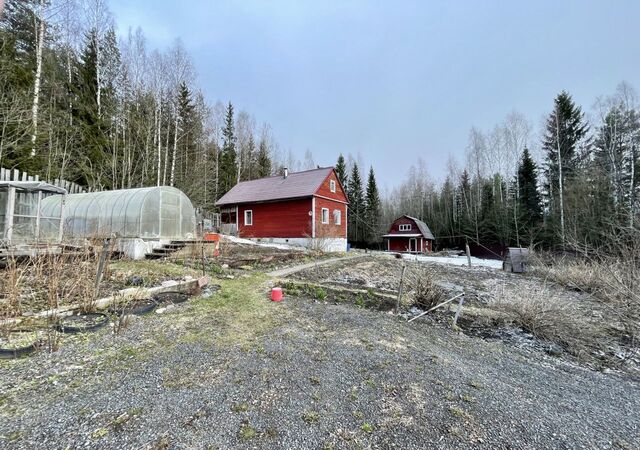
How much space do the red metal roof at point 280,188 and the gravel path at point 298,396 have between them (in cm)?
1553

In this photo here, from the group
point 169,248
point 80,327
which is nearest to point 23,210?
point 169,248

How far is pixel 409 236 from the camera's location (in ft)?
110

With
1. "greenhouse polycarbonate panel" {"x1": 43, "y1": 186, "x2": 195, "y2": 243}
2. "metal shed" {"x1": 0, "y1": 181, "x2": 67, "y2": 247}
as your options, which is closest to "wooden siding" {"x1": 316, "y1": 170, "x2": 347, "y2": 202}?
"greenhouse polycarbonate panel" {"x1": 43, "y1": 186, "x2": 195, "y2": 243}

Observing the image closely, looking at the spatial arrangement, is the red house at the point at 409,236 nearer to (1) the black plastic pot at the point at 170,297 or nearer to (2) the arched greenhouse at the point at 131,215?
(2) the arched greenhouse at the point at 131,215

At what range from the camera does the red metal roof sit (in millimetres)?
19719

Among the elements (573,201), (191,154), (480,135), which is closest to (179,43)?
(191,154)

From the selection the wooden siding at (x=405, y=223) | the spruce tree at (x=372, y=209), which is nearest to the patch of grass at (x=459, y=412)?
the wooden siding at (x=405, y=223)

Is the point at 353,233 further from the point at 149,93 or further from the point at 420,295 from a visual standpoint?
the point at 420,295

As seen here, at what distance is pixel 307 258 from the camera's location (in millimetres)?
13750

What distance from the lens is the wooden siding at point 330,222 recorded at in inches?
763

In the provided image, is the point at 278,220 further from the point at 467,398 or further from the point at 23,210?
the point at 467,398

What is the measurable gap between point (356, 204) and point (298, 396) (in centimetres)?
4146

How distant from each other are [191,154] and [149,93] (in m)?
5.51

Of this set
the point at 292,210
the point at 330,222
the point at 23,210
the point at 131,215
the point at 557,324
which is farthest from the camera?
the point at 330,222
